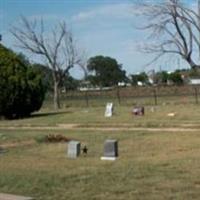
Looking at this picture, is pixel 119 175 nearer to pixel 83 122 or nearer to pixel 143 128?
pixel 143 128

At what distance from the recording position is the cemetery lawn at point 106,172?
1005 centimetres

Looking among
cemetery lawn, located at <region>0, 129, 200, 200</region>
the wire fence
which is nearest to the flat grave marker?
cemetery lawn, located at <region>0, 129, 200, 200</region>

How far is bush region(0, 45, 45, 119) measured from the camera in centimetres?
3638

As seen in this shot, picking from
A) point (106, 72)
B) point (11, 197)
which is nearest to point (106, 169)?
point (11, 197)

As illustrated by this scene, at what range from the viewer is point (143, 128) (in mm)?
26109

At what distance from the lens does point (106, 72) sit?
15475 centimetres

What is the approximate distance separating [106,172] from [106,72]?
142788 millimetres

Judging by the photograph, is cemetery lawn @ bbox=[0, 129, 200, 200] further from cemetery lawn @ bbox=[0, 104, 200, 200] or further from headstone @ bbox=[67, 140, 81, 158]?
headstone @ bbox=[67, 140, 81, 158]

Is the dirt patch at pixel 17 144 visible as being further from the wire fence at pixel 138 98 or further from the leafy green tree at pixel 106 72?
the leafy green tree at pixel 106 72

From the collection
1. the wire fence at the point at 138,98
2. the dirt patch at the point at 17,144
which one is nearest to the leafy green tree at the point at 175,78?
the wire fence at the point at 138,98

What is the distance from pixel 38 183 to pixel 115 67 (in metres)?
147

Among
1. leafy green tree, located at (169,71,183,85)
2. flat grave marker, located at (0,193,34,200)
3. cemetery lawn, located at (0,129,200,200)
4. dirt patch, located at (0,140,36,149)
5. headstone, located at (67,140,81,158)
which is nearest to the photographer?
flat grave marker, located at (0,193,34,200)

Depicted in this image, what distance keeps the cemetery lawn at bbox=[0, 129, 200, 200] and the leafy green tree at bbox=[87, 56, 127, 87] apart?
13440cm

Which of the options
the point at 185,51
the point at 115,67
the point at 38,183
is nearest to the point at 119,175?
the point at 38,183
